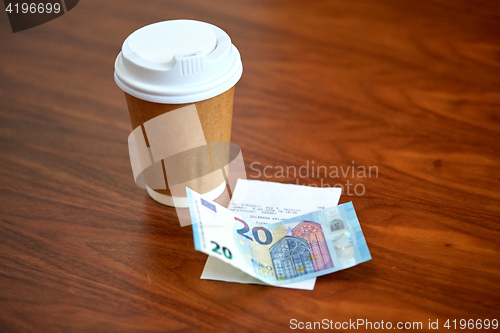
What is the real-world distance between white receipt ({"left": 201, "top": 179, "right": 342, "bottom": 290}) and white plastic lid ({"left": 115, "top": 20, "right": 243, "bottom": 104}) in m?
0.23

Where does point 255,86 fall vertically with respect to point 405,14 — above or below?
below

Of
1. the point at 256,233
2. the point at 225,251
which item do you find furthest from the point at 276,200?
the point at 225,251

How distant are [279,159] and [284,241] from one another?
10.1 inches

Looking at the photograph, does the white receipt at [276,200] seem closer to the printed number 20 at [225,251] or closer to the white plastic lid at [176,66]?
the printed number 20 at [225,251]

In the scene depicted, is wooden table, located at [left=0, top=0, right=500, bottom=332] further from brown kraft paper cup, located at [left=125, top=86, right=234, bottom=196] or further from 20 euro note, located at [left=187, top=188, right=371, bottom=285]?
brown kraft paper cup, located at [left=125, top=86, right=234, bottom=196]

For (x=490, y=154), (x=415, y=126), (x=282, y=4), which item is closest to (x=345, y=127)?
(x=415, y=126)

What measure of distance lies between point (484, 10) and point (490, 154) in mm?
749

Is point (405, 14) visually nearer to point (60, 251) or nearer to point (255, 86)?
point (255, 86)

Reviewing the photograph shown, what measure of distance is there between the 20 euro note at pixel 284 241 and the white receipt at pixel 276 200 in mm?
42

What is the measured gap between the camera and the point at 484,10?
58.9 inches

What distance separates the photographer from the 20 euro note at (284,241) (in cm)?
67

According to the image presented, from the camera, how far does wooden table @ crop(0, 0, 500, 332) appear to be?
658 millimetres

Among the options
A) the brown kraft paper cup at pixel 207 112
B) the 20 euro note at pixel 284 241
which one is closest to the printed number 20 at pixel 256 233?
the 20 euro note at pixel 284 241

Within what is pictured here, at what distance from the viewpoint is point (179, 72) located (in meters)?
0.67
